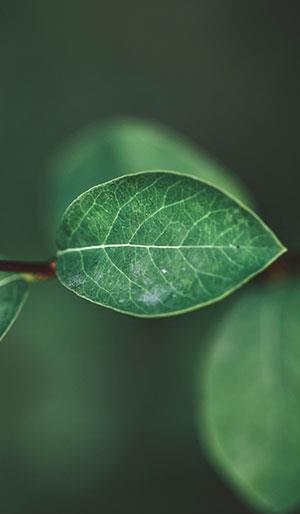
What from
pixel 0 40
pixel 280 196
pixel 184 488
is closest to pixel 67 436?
pixel 184 488

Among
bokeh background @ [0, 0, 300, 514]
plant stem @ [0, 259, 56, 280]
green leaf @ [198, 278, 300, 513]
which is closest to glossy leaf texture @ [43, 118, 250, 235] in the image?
green leaf @ [198, 278, 300, 513]

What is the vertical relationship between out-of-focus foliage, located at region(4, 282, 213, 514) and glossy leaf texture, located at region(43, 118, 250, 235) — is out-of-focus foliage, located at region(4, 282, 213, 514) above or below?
below

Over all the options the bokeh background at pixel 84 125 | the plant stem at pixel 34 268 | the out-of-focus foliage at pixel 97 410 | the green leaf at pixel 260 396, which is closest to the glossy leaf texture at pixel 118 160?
the green leaf at pixel 260 396

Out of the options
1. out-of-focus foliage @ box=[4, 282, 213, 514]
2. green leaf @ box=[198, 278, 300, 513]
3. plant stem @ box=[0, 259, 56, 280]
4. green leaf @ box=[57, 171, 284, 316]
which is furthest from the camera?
out-of-focus foliage @ box=[4, 282, 213, 514]

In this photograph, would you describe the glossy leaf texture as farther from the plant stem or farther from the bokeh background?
the bokeh background

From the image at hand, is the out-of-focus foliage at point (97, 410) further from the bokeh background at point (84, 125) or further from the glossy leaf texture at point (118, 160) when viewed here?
the glossy leaf texture at point (118, 160)

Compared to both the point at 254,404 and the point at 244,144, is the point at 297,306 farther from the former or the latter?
the point at 244,144
